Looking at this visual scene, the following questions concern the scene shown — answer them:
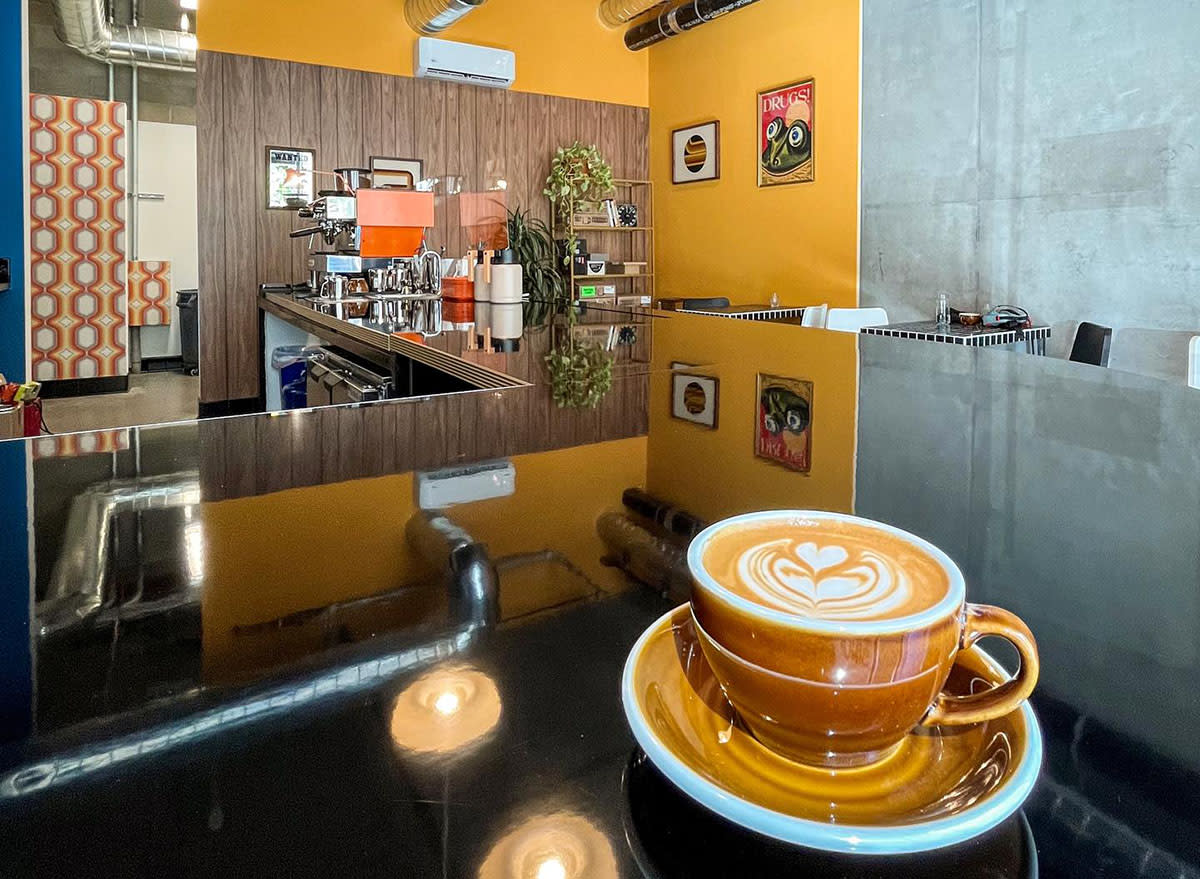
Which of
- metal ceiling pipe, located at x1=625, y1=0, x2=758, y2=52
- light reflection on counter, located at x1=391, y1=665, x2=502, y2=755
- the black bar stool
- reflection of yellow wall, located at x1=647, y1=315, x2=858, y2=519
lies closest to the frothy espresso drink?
light reflection on counter, located at x1=391, y1=665, x2=502, y2=755

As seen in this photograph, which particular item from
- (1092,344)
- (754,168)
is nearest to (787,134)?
(754,168)

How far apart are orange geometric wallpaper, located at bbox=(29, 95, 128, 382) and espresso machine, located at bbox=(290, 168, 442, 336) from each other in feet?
14.1

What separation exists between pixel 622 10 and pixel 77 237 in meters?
4.99

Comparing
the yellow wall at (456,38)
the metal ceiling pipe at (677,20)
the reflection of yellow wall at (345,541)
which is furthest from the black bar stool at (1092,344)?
the yellow wall at (456,38)

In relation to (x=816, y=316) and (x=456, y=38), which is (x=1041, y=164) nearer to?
(x=816, y=316)

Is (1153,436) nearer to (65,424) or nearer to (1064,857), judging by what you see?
(1064,857)

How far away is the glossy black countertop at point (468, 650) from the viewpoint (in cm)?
27

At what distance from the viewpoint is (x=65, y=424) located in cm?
599

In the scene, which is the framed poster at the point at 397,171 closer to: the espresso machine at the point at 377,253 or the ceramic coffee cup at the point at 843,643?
the espresso machine at the point at 377,253

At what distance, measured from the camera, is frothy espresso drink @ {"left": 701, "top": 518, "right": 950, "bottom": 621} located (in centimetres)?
29

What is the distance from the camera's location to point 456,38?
248 inches

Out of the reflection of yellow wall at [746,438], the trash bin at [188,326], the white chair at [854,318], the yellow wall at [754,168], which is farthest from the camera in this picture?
the trash bin at [188,326]

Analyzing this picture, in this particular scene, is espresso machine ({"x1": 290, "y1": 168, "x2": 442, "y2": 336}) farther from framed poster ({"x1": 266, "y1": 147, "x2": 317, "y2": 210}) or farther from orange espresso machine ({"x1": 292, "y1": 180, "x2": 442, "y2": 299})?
framed poster ({"x1": 266, "y1": 147, "x2": 317, "y2": 210})

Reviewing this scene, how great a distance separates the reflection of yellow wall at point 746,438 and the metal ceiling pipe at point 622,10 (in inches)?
213
